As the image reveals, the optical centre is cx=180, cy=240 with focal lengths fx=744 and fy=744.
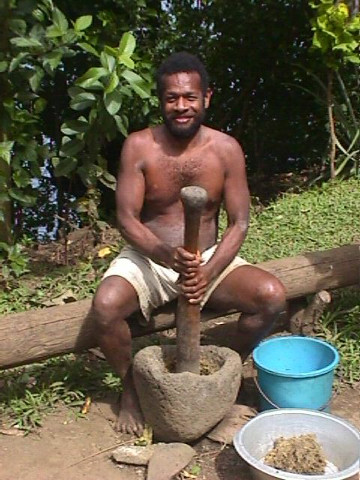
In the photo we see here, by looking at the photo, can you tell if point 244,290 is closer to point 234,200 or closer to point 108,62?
point 234,200

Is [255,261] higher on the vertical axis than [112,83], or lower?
lower

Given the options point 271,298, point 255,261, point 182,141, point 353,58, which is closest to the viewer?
point 271,298

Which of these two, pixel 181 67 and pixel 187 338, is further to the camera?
pixel 181 67

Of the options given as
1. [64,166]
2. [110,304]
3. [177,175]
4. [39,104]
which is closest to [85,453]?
[110,304]

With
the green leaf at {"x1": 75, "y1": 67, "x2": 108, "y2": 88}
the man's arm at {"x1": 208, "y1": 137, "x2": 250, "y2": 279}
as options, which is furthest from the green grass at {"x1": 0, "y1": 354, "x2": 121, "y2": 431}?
the green leaf at {"x1": 75, "y1": 67, "x2": 108, "y2": 88}

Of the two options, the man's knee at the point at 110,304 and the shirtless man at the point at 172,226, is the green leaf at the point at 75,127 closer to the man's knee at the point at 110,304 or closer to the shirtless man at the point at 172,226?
the shirtless man at the point at 172,226

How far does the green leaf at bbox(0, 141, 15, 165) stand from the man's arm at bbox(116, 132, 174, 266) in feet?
3.20

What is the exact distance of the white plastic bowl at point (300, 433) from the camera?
304 cm

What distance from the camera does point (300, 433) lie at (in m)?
3.24

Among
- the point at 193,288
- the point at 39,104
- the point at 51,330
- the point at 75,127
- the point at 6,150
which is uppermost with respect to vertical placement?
the point at 39,104

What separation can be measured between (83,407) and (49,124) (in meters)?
3.00

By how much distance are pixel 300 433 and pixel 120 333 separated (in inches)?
36.3

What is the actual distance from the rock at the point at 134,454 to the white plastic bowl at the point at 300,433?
0.44 meters

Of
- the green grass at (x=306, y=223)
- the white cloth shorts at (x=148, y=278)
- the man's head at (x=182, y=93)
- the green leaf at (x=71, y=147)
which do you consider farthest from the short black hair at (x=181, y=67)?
the green grass at (x=306, y=223)
